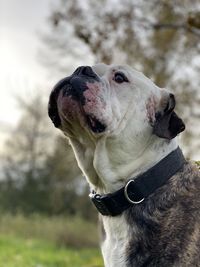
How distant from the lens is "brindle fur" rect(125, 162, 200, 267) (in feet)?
11.5

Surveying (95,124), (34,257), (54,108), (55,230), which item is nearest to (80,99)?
(95,124)

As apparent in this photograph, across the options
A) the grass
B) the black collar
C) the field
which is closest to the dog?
the black collar

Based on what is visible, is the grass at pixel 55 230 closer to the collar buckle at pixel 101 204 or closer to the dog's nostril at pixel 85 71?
the collar buckle at pixel 101 204

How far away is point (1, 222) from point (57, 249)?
15.6ft

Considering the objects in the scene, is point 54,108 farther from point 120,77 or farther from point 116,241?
point 116,241

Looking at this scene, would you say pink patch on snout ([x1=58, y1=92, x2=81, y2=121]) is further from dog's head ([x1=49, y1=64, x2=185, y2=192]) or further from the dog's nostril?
the dog's nostril

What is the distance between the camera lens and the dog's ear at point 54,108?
3.82 m

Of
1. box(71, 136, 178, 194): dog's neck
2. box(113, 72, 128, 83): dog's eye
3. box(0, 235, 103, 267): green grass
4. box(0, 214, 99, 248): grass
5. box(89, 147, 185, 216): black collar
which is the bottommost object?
box(89, 147, 185, 216): black collar

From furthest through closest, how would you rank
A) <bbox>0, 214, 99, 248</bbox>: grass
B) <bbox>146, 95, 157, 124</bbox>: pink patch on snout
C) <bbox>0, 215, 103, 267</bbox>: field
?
<bbox>0, 214, 99, 248</bbox>: grass
<bbox>0, 215, 103, 267</bbox>: field
<bbox>146, 95, 157, 124</bbox>: pink patch on snout

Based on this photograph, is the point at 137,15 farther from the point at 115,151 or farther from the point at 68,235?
the point at 115,151

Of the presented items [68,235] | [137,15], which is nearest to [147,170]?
[137,15]

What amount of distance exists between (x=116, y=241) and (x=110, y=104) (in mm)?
901

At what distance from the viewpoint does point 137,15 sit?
12883 mm

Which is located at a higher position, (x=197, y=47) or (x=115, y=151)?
(x=197, y=47)
